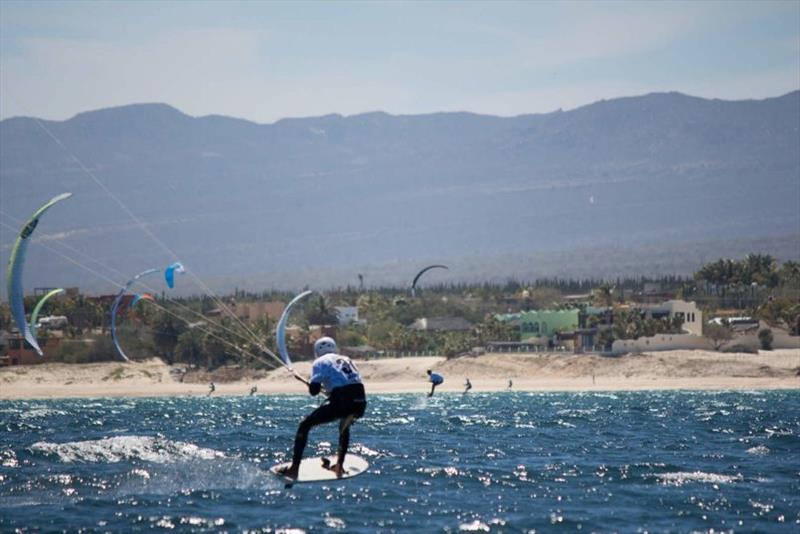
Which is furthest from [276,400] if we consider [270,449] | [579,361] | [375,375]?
[270,449]

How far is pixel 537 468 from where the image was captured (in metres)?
32.1

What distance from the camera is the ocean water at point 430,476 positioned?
2472cm

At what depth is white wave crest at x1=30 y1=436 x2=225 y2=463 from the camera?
34.7 meters

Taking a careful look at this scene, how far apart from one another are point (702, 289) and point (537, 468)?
116344 mm

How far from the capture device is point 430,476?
3061 cm

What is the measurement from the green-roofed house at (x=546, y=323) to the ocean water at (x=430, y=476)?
211ft

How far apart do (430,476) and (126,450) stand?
31.6 feet

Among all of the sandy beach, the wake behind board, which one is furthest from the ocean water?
the sandy beach

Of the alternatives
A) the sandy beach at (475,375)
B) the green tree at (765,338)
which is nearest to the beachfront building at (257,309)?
the sandy beach at (475,375)

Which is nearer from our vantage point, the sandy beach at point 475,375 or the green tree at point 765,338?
the sandy beach at point 475,375

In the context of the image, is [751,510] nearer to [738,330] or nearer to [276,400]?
[276,400]

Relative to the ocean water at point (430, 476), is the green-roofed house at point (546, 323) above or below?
above

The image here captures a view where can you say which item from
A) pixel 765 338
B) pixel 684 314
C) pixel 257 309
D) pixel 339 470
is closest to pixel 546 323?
pixel 684 314

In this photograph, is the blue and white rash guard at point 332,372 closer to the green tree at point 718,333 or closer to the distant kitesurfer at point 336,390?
the distant kitesurfer at point 336,390
